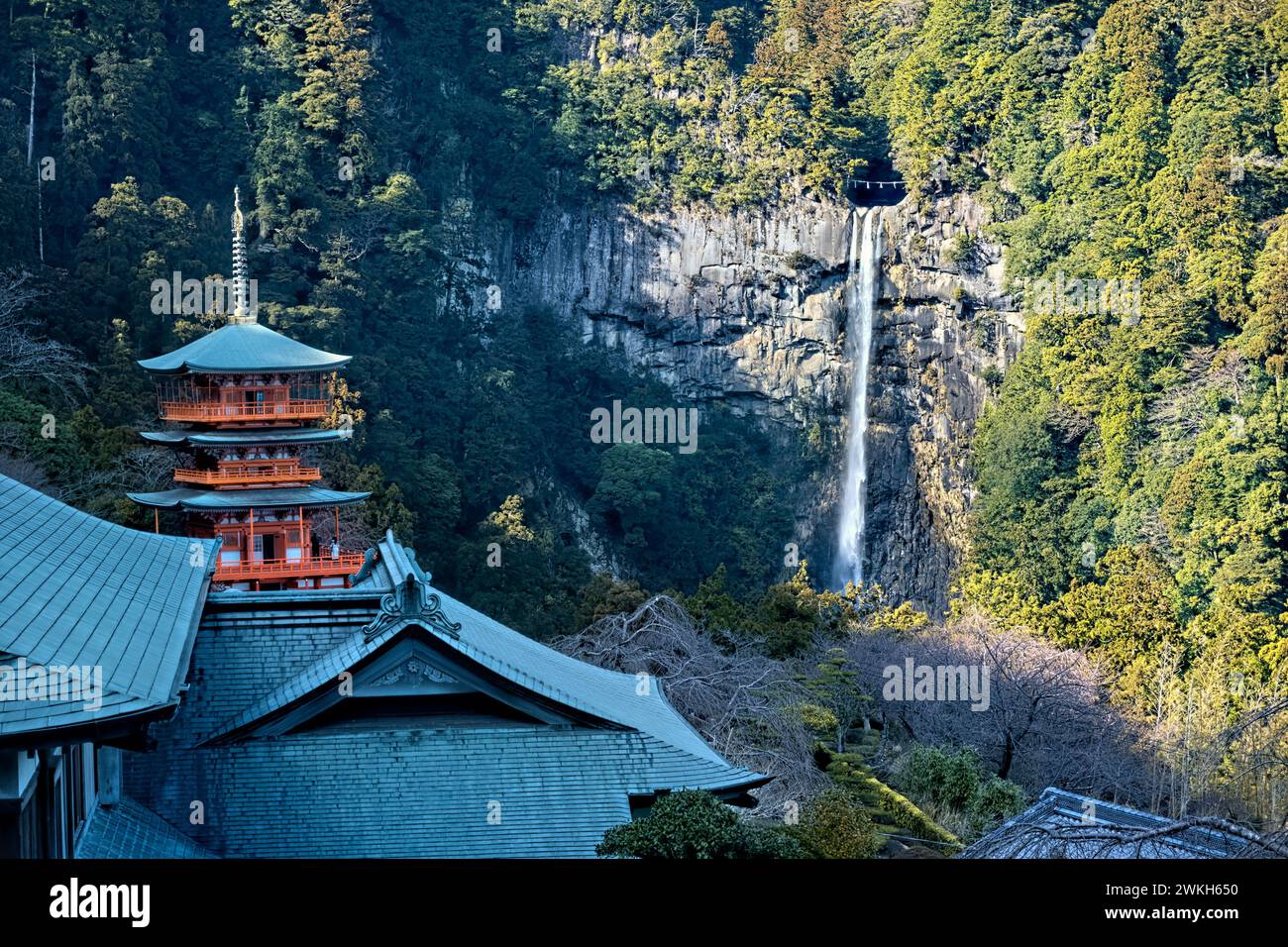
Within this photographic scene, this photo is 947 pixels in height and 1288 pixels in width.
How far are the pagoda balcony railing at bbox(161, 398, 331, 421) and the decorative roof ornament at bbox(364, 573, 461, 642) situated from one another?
679 inches

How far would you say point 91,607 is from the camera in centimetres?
1025

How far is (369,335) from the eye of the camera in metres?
47.7

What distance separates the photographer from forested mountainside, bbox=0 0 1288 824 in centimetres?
3862

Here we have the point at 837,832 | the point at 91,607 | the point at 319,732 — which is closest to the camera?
the point at 91,607

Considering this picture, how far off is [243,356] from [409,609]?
1732 cm

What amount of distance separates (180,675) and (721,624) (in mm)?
21008

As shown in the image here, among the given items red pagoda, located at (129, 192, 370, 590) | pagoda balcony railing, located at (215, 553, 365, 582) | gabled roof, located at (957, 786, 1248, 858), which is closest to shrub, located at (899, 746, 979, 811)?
gabled roof, located at (957, 786, 1248, 858)

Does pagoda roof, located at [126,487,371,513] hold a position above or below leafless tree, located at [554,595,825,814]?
above

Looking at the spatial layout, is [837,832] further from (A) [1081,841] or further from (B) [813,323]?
(B) [813,323]

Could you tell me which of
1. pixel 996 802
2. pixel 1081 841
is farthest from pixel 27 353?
pixel 1081 841

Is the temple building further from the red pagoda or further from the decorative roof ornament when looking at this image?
the red pagoda

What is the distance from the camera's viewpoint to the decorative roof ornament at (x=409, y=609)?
11484 millimetres
